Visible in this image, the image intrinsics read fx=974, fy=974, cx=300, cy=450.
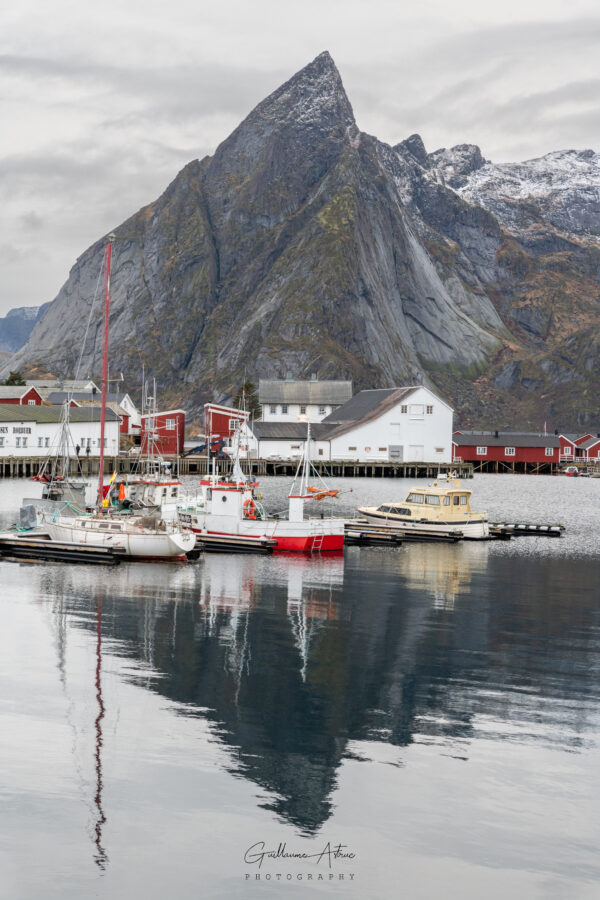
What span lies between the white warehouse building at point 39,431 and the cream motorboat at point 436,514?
167 ft

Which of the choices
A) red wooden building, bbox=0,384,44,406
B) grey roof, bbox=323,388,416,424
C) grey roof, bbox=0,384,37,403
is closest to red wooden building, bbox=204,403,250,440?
grey roof, bbox=323,388,416,424

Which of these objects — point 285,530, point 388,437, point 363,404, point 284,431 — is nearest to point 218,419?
point 284,431

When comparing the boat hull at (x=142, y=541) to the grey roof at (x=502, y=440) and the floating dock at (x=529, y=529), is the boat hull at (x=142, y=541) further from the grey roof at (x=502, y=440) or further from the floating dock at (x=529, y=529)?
the grey roof at (x=502, y=440)

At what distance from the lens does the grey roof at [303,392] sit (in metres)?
146

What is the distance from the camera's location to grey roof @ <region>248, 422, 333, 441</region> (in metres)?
126

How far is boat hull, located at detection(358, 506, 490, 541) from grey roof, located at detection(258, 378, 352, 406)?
3348 inches

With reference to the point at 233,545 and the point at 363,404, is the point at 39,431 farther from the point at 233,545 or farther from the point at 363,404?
the point at 233,545

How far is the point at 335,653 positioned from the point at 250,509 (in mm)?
24256

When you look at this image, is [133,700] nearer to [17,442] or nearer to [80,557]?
[80,557]

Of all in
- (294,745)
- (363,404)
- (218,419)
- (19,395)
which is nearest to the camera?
(294,745)

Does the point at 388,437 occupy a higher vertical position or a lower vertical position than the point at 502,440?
lower

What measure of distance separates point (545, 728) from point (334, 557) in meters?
28.5

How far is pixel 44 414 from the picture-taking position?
10838 cm

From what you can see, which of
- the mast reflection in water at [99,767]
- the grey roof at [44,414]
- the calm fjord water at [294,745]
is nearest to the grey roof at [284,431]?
the grey roof at [44,414]
